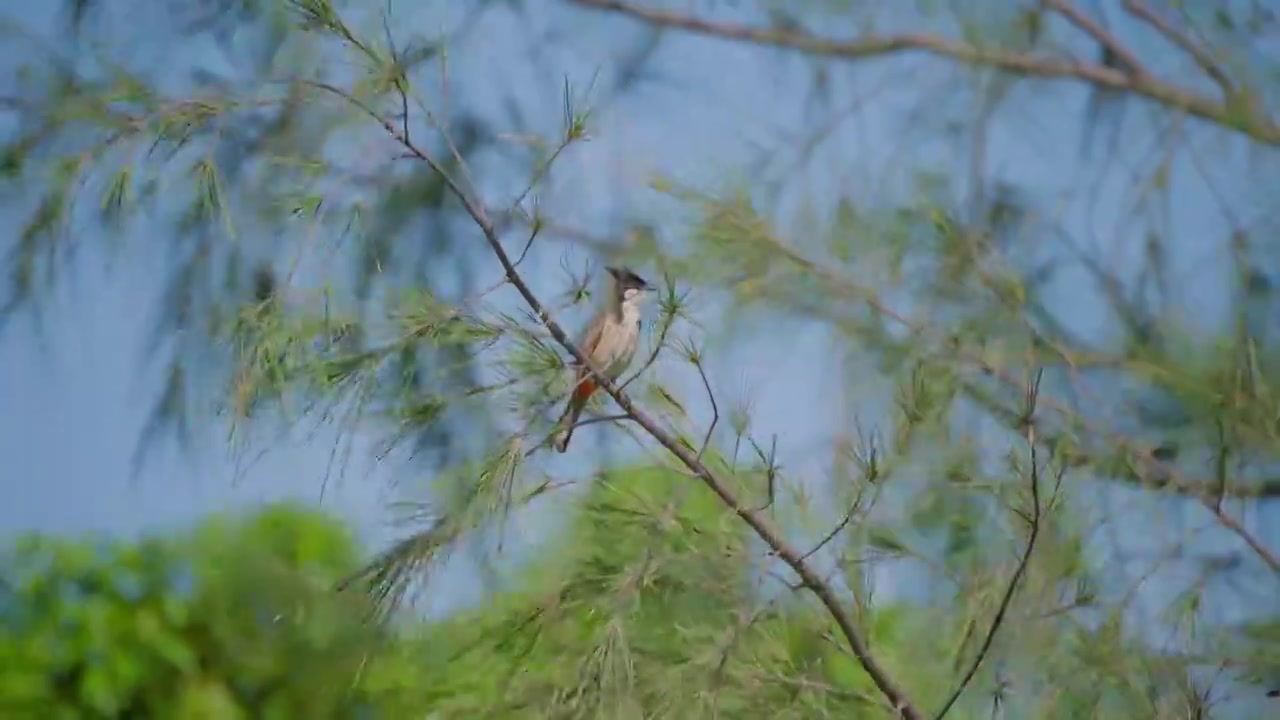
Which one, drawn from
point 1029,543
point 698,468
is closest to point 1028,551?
point 1029,543

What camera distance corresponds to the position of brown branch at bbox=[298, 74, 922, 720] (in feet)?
2.95

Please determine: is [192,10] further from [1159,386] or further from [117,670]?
[1159,386]

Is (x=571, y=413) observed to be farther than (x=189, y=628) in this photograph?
No

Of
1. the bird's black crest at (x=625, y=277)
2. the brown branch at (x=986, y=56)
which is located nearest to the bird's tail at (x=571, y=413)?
the bird's black crest at (x=625, y=277)

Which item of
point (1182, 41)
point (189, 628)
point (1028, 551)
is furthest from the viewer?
point (189, 628)

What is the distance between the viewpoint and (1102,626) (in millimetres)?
1029

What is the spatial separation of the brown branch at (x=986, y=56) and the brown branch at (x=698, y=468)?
32 cm

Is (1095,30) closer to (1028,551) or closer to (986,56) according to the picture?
(986,56)

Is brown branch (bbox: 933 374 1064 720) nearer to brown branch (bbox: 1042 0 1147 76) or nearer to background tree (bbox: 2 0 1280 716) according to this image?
background tree (bbox: 2 0 1280 716)

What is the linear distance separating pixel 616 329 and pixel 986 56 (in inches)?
13.8

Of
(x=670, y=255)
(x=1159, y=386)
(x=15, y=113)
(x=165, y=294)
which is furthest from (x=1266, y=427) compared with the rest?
(x=15, y=113)

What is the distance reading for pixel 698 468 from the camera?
3.05 feet

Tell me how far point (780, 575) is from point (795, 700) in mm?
111

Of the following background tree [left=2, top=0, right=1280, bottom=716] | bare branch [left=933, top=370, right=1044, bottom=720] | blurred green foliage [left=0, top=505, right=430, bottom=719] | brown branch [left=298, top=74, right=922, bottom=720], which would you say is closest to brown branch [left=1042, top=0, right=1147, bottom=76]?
background tree [left=2, top=0, right=1280, bottom=716]
